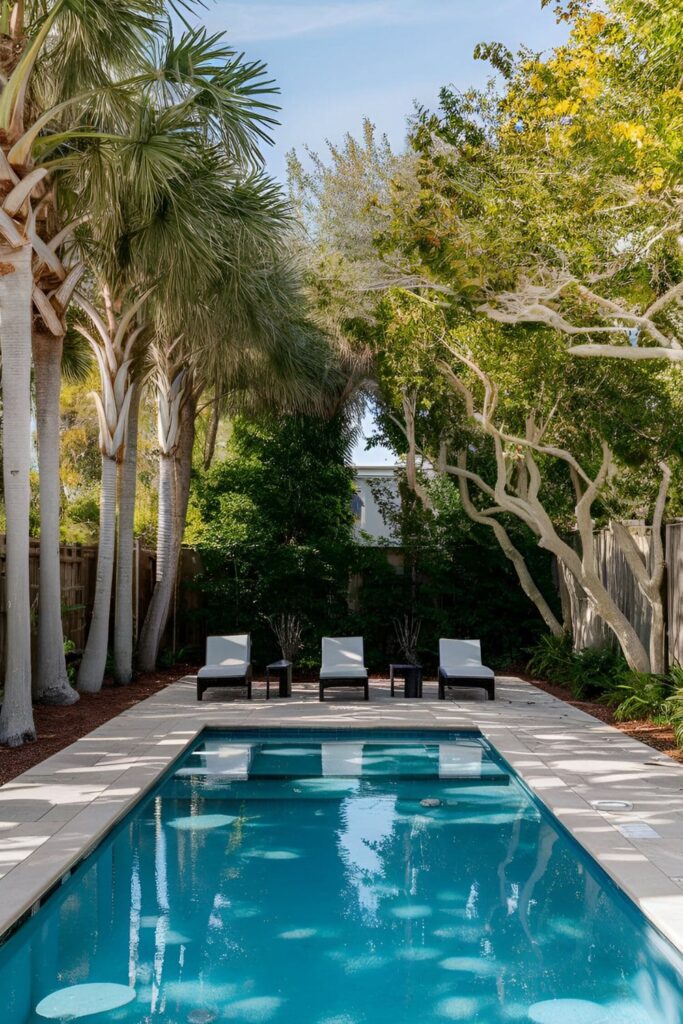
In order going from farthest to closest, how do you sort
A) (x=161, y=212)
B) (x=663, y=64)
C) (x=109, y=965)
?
(x=161, y=212) → (x=663, y=64) → (x=109, y=965)

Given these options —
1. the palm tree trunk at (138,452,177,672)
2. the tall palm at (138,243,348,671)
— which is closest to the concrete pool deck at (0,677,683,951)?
the palm tree trunk at (138,452,177,672)

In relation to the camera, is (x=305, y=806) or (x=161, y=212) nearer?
(x=305, y=806)

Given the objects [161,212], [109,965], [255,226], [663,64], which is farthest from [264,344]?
[109,965]

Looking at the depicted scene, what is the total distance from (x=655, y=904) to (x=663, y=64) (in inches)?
240

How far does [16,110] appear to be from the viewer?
8.68m

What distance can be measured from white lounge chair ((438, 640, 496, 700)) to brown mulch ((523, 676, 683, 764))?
3.52 ft

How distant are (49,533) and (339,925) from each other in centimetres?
653

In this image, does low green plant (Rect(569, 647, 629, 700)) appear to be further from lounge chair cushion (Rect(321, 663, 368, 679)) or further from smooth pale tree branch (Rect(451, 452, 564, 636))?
lounge chair cushion (Rect(321, 663, 368, 679))

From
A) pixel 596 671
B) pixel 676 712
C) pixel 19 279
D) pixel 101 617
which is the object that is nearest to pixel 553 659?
pixel 596 671

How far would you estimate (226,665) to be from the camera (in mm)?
13078

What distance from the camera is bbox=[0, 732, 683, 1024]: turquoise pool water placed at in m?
4.09

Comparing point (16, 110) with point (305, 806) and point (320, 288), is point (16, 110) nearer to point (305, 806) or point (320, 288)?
point (305, 806)

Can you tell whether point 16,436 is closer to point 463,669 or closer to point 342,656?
point 342,656

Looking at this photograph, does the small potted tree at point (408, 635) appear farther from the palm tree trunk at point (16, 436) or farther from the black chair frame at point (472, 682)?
the palm tree trunk at point (16, 436)
